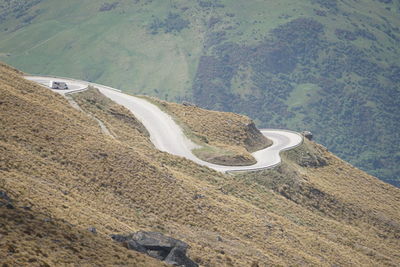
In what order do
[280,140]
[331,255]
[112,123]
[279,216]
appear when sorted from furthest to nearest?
[280,140] → [112,123] → [279,216] → [331,255]

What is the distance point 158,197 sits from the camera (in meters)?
47.0

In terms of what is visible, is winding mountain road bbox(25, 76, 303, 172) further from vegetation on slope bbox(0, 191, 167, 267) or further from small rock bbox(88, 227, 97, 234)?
vegetation on slope bbox(0, 191, 167, 267)

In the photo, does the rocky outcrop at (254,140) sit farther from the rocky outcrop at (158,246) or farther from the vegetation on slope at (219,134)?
the rocky outcrop at (158,246)

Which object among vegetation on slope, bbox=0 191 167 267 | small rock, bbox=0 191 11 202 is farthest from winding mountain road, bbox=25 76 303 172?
vegetation on slope, bbox=0 191 167 267

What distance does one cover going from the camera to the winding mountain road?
2721 inches

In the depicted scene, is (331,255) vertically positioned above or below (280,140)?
below

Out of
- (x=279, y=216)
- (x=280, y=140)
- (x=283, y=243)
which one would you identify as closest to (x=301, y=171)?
(x=280, y=140)

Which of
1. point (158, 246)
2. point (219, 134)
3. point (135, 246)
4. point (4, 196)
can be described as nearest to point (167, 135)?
point (219, 134)

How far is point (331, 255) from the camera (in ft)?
174

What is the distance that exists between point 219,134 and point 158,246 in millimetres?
44123

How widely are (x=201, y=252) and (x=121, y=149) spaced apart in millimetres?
15084

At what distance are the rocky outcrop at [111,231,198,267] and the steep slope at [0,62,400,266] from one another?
4.51ft

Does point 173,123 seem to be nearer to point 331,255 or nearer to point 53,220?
point 331,255

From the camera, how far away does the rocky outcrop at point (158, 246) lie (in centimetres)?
3369
